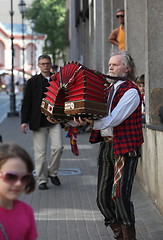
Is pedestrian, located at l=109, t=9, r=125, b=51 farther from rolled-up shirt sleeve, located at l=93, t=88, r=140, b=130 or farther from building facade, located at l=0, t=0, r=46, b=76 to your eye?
building facade, located at l=0, t=0, r=46, b=76

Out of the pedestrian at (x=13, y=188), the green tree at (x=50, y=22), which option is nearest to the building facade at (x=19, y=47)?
the green tree at (x=50, y=22)

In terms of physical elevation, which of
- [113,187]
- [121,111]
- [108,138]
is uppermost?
[121,111]

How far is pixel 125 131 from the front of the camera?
5.95 meters

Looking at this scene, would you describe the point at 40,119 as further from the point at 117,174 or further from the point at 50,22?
the point at 50,22

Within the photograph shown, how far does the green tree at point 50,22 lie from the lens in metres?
76.8

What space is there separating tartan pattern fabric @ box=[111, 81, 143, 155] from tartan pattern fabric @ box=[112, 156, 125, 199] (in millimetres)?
90

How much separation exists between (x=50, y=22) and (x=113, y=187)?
72175 mm

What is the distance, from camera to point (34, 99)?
980 cm

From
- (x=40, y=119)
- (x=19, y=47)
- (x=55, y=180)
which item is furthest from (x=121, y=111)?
(x=19, y=47)

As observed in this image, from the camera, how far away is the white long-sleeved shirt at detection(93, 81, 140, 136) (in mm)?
5746

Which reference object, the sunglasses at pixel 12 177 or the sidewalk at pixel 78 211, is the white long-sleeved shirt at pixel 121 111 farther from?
the sunglasses at pixel 12 177

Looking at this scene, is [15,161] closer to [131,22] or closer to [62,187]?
[62,187]

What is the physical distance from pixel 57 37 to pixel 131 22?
64.4 metres

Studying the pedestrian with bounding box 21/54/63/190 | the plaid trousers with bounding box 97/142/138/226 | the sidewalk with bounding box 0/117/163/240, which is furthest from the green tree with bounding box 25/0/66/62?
the plaid trousers with bounding box 97/142/138/226
